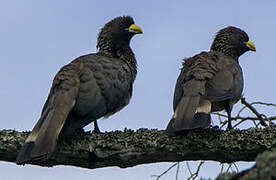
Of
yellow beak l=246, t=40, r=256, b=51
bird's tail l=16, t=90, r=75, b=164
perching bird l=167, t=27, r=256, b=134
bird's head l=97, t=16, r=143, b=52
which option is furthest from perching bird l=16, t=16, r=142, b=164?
yellow beak l=246, t=40, r=256, b=51

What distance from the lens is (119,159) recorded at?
4.00 m

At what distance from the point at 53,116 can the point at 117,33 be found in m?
2.61

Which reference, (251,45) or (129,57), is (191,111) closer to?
(129,57)

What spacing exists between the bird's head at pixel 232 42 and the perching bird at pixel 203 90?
90 centimetres

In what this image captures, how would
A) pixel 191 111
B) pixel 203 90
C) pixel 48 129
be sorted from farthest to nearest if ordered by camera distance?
pixel 203 90
pixel 191 111
pixel 48 129

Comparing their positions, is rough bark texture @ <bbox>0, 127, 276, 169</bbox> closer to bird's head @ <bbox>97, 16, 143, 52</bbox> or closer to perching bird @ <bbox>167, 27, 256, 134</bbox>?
perching bird @ <bbox>167, 27, 256, 134</bbox>

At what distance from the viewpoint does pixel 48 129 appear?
4.39 meters

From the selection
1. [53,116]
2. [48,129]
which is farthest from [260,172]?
[53,116]

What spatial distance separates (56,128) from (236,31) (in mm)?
3669

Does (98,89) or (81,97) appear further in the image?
(98,89)

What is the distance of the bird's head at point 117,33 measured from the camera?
6.85 metres

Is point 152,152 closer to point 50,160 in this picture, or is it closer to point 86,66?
point 50,160

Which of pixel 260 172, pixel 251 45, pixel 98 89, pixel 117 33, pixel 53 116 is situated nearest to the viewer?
pixel 260 172

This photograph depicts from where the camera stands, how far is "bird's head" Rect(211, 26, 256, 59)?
7031mm
